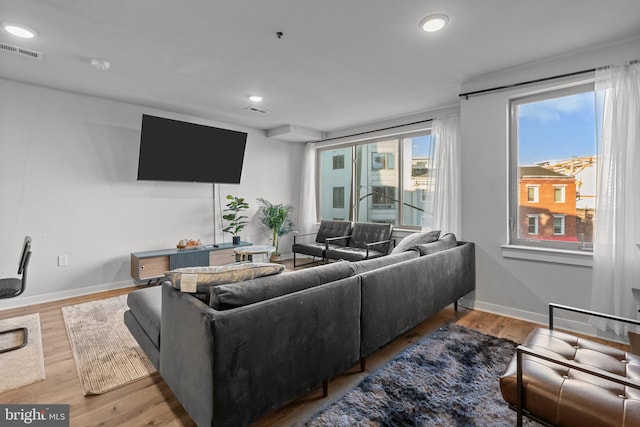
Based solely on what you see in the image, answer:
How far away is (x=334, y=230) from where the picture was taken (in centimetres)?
553

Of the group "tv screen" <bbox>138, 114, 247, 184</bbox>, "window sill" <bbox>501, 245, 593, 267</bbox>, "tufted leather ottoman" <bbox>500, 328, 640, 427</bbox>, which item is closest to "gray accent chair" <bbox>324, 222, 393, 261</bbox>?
"window sill" <bbox>501, 245, 593, 267</bbox>

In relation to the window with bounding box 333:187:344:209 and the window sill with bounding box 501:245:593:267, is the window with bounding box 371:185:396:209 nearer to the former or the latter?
the window with bounding box 333:187:344:209

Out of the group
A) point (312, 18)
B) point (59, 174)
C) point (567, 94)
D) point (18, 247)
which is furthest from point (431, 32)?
point (18, 247)

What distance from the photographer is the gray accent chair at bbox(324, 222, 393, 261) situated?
4.52 metres

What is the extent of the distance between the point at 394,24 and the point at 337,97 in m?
1.72

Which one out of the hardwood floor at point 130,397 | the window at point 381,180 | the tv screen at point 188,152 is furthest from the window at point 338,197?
the hardwood floor at point 130,397

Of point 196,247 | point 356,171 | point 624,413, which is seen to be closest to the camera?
point 624,413

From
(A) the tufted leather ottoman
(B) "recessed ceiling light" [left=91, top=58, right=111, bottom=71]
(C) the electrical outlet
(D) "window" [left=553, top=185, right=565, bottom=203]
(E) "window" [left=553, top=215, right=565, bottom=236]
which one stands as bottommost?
(A) the tufted leather ottoman

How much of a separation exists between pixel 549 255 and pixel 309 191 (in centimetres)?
423

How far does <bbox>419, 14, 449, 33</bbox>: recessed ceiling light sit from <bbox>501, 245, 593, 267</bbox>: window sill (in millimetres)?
2210

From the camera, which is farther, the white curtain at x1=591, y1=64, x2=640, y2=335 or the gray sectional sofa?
the white curtain at x1=591, y1=64, x2=640, y2=335

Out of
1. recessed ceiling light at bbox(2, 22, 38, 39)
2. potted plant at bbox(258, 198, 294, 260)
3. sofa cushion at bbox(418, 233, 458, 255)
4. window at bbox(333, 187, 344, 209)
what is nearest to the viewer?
recessed ceiling light at bbox(2, 22, 38, 39)

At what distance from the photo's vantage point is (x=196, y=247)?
461 cm

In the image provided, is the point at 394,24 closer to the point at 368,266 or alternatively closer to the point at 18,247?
the point at 368,266
